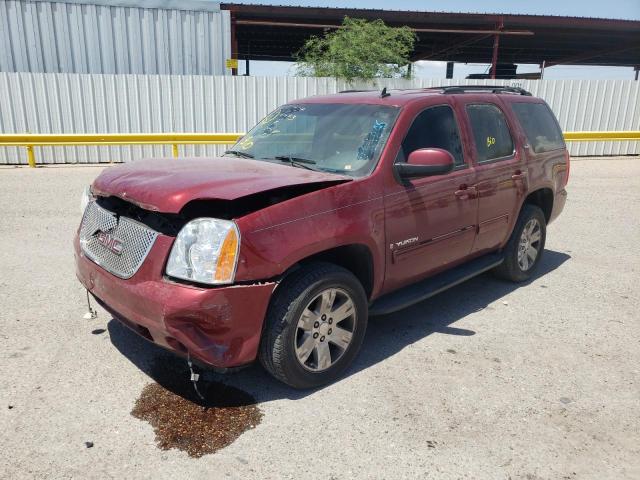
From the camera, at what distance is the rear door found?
175 inches

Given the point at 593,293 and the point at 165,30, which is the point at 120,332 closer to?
the point at 593,293

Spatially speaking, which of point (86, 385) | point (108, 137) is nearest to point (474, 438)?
point (86, 385)

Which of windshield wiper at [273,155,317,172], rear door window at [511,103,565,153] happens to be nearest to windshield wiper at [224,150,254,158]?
windshield wiper at [273,155,317,172]

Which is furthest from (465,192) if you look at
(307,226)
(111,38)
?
(111,38)

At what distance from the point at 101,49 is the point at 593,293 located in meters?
14.4

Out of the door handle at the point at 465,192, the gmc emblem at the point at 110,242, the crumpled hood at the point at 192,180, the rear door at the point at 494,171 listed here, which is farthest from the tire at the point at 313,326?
the rear door at the point at 494,171

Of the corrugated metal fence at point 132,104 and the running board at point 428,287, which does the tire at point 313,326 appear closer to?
the running board at point 428,287

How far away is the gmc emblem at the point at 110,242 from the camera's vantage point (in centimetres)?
317

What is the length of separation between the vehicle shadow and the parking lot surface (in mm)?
17

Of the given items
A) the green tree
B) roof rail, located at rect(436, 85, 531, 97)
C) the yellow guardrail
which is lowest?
the yellow guardrail

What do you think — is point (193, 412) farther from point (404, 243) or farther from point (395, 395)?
point (404, 243)

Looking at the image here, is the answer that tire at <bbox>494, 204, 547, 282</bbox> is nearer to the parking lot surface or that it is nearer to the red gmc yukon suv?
the parking lot surface

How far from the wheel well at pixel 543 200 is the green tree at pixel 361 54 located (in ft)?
35.2

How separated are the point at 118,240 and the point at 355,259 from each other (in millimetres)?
1552
